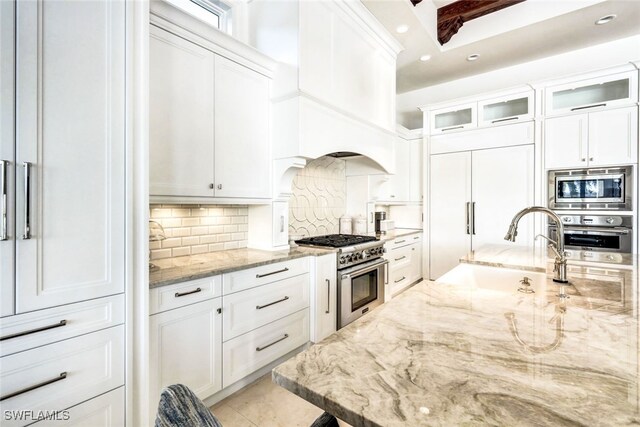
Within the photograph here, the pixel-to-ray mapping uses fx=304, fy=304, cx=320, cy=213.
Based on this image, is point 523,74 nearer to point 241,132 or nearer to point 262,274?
point 241,132

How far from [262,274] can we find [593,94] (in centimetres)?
402

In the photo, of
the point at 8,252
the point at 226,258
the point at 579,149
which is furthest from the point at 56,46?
the point at 579,149

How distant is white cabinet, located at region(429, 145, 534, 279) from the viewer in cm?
369

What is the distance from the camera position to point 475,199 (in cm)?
402

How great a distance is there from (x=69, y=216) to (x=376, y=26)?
121 inches

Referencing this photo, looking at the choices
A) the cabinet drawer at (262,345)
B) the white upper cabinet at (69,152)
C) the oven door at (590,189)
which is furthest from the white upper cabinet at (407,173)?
the white upper cabinet at (69,152)

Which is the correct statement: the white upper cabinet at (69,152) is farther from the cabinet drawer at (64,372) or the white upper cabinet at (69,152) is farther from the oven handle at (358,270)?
the oven handle at (358,270)

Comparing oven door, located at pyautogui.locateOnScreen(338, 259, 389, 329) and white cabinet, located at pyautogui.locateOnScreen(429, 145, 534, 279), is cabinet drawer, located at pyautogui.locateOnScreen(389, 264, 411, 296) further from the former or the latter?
white cabinet, located at pyautogui.locateOnScreen(429, 145, 534, 279)

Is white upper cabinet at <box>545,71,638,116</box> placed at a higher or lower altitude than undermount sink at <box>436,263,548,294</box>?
higher

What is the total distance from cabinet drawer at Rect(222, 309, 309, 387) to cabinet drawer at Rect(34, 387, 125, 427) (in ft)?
1.85

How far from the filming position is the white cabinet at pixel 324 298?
2.44m

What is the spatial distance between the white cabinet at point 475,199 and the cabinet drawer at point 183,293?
341cm

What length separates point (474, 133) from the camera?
3.99 m

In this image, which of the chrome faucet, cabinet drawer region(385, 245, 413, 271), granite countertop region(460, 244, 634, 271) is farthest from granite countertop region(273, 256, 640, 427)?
cabinet drawer region(385, 245, 413, 271)
